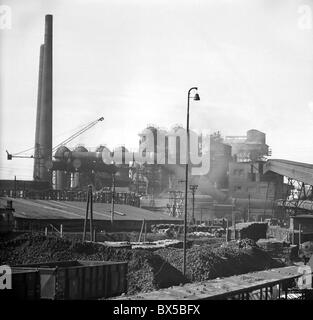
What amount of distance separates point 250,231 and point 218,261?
67.3ft

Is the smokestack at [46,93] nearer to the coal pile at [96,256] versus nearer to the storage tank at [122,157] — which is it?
the storage tank at [122,157]

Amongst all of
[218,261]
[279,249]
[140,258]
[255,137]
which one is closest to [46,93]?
[279,249]

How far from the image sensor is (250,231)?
4856 cm

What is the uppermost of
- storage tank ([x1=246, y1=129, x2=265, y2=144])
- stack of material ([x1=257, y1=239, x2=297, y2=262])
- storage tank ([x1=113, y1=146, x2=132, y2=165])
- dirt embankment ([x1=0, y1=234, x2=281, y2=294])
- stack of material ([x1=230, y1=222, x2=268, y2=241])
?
storage tank ([x1=246, y1=129, x2=265, y2=144])

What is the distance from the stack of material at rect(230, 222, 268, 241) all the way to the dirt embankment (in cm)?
1667

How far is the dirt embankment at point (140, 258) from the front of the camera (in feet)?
83.2

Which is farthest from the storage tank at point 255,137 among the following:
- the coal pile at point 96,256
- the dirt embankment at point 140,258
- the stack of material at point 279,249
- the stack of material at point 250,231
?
the coal pile at point 96,256

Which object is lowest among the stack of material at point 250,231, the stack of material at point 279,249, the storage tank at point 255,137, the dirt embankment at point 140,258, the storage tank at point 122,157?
the stack of material at point 279,249

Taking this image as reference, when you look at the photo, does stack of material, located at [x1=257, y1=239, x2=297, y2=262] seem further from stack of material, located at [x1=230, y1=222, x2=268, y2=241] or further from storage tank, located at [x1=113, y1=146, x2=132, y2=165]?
storage tank, located at [x1=113, y1=146, x2=132, y2=165]

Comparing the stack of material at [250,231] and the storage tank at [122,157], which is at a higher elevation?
the storage tank at [122,157]

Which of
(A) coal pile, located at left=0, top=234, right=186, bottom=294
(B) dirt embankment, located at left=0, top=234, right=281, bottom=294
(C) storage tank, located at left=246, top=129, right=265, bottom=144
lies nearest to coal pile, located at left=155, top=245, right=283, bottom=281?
(B) dirt embankment, located at left=0, top=234, right=281, bottom=294

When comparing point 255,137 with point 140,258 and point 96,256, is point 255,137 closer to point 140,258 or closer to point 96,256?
point 96,256

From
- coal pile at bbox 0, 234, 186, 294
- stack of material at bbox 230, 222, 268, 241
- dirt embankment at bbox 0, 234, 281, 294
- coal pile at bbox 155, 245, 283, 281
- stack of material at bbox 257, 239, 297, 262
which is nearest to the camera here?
coal pile at bbox 0, 234, 186, 294

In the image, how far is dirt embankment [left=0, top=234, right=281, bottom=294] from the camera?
2536 centimetres
